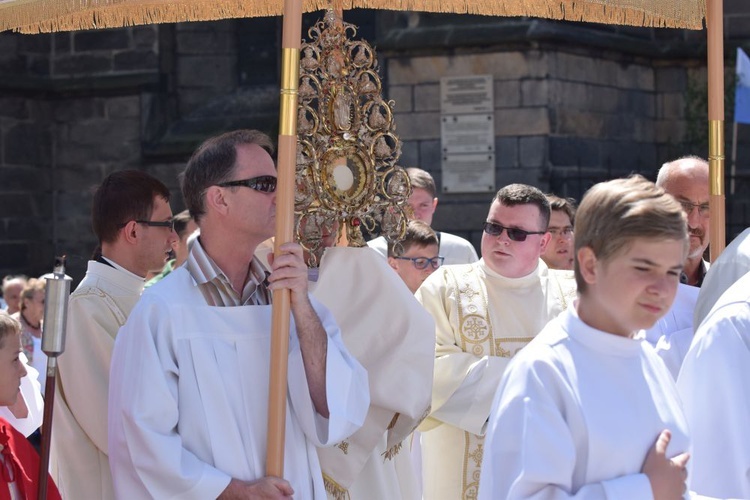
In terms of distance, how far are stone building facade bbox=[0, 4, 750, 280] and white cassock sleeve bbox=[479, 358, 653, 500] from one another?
10001mm

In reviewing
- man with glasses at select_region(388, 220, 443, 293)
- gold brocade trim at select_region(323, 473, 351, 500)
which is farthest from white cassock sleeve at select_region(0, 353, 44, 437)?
man with glasses at select_region(388, 220, 443, 293)

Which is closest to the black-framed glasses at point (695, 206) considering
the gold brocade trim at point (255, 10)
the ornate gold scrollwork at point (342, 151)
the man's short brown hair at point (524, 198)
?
the man's short brown hair at point (524, 198)

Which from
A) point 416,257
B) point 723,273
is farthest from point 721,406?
point 416,257

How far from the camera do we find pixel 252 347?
3707mm

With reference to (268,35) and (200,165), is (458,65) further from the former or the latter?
(200,165)

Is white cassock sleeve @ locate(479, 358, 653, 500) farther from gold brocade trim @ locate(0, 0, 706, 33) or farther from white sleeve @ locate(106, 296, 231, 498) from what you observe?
gold brocade trim @ locate(0, 0, 706, 33)

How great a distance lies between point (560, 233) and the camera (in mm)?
7059

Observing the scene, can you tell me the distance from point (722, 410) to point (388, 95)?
10092 millimetres

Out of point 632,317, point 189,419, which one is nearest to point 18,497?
point 189,419

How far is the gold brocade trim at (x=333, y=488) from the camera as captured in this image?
4.31 meters

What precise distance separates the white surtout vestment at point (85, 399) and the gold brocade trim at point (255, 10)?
975mm

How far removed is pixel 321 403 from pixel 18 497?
0.96 metres

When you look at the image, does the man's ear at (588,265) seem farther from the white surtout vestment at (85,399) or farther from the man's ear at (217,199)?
the white surtout vestment at (85,399)

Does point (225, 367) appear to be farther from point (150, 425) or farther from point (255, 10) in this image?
point (255, 10)
